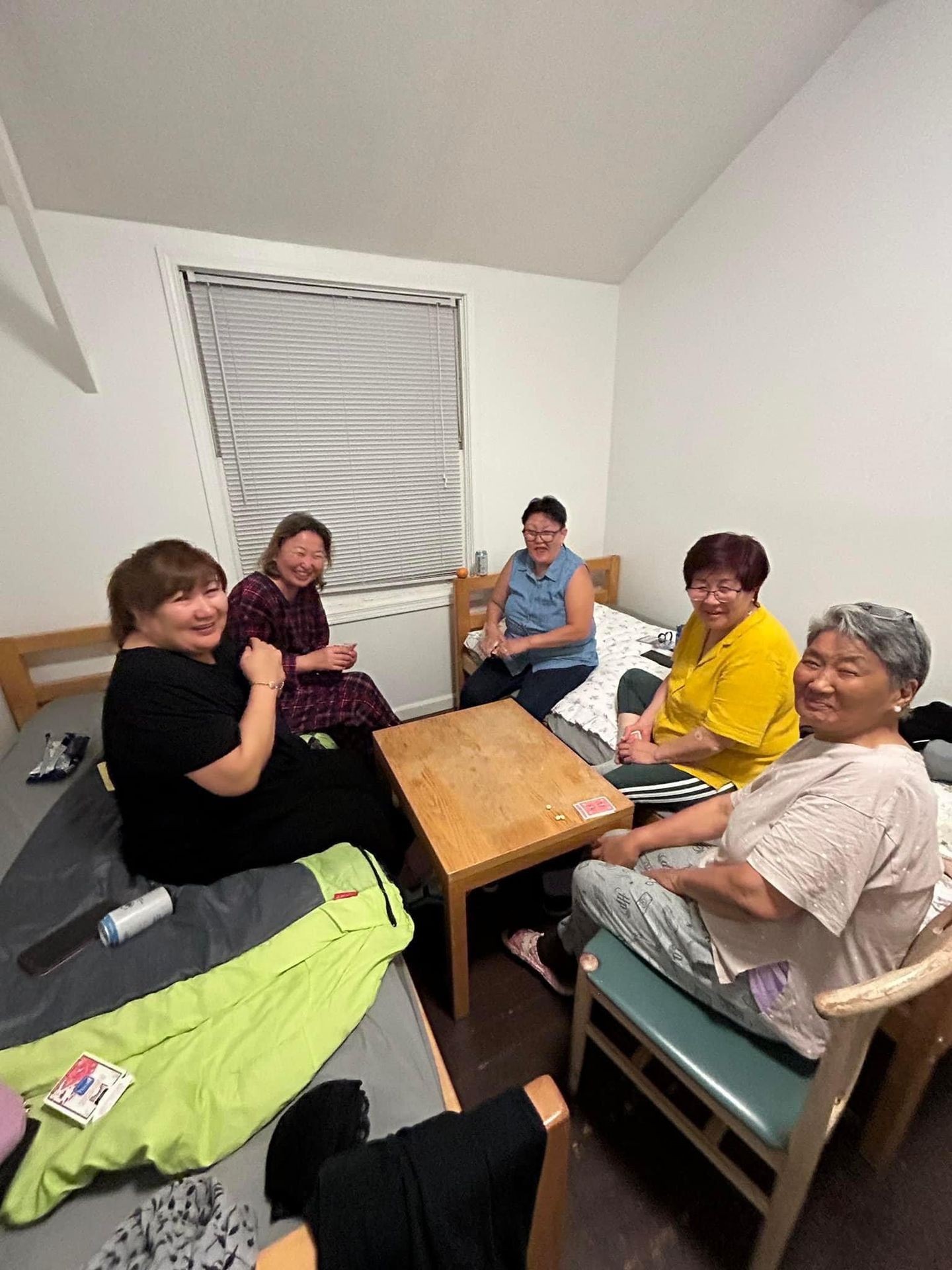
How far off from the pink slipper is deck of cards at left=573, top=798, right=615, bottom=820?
0.44m

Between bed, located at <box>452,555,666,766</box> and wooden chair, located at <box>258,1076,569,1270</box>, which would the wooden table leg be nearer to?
wooden chair, located at <box>258,1076,569,1270</box>

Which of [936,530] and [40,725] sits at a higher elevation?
[936,530]

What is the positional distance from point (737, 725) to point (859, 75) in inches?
85.8

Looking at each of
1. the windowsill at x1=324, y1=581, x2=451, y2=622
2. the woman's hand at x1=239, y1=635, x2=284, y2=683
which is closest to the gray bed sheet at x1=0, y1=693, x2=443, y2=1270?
the woman's hand at x1=239, y1=635, x2=284, y2=683

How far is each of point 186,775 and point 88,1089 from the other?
1.64ft

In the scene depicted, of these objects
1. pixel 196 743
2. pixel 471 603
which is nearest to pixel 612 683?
pixel 471 603

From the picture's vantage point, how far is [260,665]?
1.32m

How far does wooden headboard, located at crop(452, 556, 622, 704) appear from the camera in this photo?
2748 mm

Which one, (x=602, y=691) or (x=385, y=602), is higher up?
(x=385, y=602)

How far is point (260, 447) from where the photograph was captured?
223 centimetres

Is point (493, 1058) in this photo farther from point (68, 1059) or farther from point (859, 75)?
point (859, 75)

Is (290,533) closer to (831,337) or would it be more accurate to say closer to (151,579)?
(151,579)

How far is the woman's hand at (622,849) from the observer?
1303 mm

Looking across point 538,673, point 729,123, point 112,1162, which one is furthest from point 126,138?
point 112,1162
